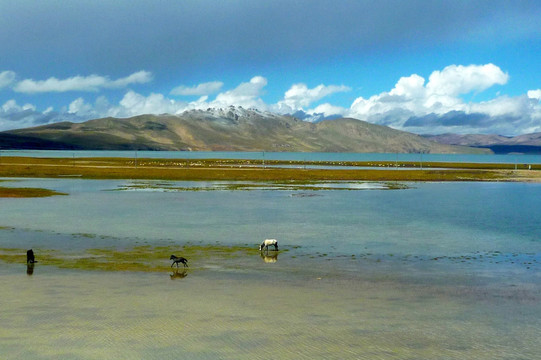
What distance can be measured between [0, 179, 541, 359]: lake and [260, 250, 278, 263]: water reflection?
155 mm

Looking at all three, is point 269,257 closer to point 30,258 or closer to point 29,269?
point 29,269

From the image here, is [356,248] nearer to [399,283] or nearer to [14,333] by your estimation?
[399,283]

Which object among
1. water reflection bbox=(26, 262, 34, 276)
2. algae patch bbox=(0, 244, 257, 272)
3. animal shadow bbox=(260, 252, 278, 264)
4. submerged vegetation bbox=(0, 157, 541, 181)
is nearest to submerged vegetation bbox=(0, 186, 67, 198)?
submerged vegetation bbox=(0, 157, 541, 181)

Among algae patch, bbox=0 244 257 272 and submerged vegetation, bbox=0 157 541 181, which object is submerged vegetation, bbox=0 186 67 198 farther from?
algae patch, bbox=0 244 257 272

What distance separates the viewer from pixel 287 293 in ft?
69.5

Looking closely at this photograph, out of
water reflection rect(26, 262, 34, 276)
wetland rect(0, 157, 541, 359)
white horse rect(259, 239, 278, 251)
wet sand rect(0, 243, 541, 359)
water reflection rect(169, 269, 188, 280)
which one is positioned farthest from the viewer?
white horse rect(259, 239, 278, 251)

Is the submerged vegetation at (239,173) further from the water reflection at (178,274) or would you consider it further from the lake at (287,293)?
the water reflection at (178,274)

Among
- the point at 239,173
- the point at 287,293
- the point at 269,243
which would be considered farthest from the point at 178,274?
the point at 239,173

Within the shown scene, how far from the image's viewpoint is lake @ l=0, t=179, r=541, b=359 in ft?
50.8

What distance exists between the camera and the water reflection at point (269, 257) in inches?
1104

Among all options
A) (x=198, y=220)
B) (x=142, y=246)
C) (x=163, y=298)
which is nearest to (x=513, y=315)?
(x=163, y=298)

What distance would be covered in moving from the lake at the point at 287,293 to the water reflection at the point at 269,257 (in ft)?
0.51

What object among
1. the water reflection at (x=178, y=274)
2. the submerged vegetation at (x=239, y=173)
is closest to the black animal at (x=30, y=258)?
the water reflection at (x=178, y=274)

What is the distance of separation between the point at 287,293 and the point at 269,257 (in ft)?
25.3
